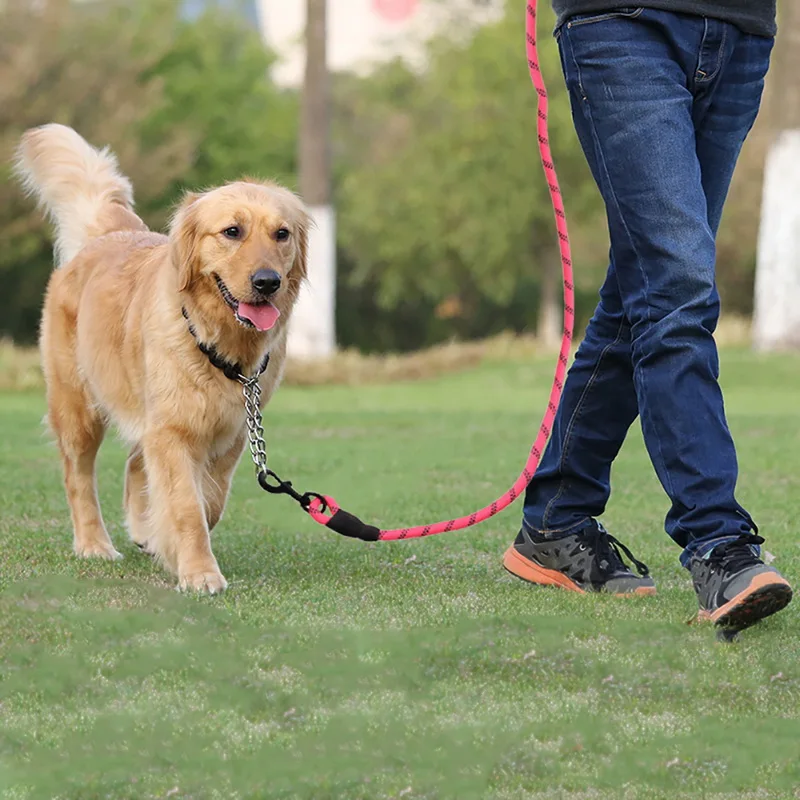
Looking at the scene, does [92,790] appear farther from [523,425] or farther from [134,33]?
[134,33]

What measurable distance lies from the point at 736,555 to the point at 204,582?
173cm

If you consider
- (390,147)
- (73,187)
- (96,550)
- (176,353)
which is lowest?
(390,147)

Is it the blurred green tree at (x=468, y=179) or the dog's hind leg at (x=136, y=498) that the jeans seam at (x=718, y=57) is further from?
the blurred green tree at (x=468, y=179)

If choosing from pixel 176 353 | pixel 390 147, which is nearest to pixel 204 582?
pixel 176 353

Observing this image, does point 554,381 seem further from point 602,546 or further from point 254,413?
point 254,413

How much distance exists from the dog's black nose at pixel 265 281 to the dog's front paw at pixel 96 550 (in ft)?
4.11

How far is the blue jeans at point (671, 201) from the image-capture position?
380cm

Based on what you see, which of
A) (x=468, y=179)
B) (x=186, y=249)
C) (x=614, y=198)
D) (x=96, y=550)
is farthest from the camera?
(x=468, y=179)

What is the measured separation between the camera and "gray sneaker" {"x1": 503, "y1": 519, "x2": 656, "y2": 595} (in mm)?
4312

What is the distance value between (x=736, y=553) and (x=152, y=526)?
207 centimetres

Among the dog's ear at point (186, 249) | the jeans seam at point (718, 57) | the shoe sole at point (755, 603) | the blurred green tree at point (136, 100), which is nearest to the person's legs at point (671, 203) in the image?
the jeans seam at point (718, 57)

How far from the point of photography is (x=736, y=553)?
3.69 metres

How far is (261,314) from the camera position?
4684 millimetres

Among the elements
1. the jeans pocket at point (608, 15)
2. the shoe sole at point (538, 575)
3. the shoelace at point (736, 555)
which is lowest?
the shoe sole at point (538, 575)
